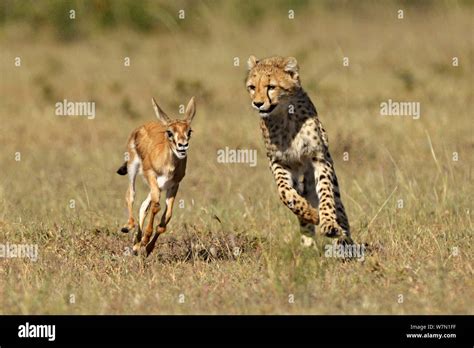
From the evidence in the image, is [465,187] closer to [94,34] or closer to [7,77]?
[7,77]

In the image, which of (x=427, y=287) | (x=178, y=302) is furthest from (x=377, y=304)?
(x=178, y=302)

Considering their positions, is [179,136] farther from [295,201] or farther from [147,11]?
[147,11]

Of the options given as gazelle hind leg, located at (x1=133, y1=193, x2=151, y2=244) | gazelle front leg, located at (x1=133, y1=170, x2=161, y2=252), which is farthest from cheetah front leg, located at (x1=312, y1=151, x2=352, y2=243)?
gazelle hind leg, located at (x1=133, y1=193, x2=151, y2=244)

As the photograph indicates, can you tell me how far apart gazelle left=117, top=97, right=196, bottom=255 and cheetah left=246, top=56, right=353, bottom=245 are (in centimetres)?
55

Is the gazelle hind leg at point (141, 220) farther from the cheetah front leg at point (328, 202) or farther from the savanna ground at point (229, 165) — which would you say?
the cheetah front leg at point (328, 202)

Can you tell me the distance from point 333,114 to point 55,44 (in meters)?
6.54

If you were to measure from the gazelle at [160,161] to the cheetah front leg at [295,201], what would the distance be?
2.36 feet

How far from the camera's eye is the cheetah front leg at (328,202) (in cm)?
849

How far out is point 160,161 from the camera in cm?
869

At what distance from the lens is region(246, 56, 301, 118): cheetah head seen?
28.1 feet

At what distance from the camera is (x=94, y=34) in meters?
19.7

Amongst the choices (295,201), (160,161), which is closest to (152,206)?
(160,161)

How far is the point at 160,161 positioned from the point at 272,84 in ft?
3.16

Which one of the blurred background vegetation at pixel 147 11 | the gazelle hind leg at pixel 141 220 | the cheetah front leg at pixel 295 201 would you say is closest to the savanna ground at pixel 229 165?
the blurred background vegetation at pixel 147 11
